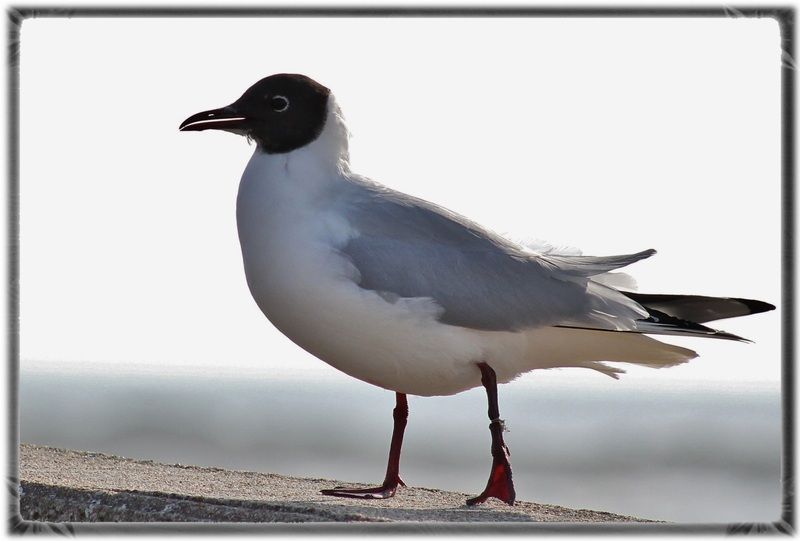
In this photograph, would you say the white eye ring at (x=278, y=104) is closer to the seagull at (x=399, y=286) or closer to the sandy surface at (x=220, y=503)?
the seagull at (x=399, y=286)

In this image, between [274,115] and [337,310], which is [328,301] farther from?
[274,115]

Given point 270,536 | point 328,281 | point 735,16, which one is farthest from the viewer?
point 735,16

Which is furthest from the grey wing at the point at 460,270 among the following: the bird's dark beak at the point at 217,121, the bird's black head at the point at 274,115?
the bird's dark beak at the point at 217,121

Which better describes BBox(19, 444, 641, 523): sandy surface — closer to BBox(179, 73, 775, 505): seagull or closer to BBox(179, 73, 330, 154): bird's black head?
BBox(179, 73, 775, 505): seagull

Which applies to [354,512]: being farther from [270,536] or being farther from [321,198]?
[321,198]

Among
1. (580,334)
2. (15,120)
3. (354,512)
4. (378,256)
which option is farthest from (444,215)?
(15,120)
